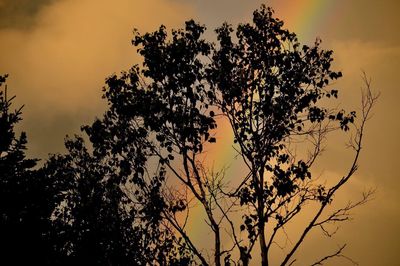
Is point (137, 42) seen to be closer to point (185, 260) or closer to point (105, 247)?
point (105, 247)

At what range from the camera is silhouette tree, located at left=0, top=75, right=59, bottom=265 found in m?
11.6

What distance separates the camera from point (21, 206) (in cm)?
1193

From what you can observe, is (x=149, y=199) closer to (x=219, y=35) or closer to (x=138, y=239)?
(x=219, y=35)

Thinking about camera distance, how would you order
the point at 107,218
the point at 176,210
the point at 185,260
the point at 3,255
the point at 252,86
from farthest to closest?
the point at 185,260
the point at 107,218
the point at 176,210
the point at 252,86
the point at 3,255

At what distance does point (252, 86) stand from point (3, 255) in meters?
9.95

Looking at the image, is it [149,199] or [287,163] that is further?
[149,199]

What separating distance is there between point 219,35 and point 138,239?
570 inches

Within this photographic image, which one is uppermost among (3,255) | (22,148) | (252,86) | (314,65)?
(314,65)

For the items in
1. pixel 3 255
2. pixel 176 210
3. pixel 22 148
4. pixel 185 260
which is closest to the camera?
pixel 3 255

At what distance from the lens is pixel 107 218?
886 inches

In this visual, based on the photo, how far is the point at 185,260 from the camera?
2614cm

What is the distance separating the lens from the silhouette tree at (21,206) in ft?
38.1

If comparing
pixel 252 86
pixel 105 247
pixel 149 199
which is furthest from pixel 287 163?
pixel 105 247

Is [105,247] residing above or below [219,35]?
below
